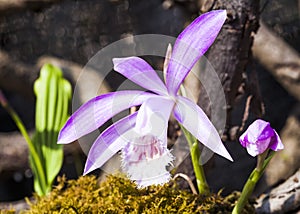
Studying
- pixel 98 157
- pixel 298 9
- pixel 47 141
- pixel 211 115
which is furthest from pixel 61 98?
pixel 298 9

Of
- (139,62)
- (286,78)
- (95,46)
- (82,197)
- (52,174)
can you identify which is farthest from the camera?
(95,46)

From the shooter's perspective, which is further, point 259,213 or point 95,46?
point 95,46

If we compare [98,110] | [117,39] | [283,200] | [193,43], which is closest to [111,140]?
[98,110]

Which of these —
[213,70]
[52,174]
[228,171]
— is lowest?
[228,171]

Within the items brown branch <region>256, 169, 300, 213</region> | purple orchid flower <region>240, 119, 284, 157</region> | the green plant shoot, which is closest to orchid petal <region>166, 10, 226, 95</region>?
purple orchid flower <region>240, 119, 284, 157</region>

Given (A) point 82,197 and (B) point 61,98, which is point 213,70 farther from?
(B) point 61,98

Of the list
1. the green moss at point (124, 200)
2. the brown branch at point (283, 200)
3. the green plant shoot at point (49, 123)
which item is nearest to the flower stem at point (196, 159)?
the green moss at point (124, 200)
